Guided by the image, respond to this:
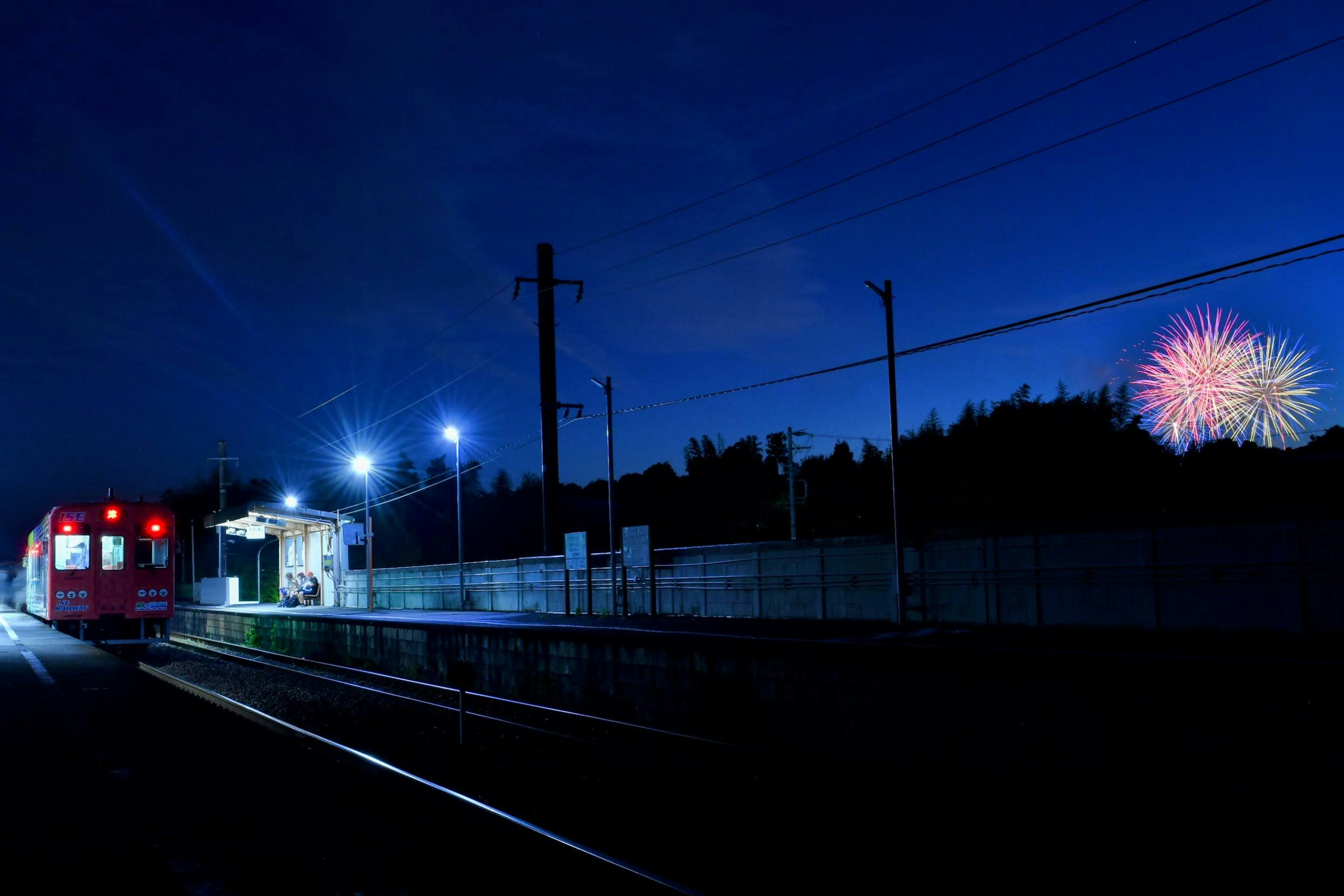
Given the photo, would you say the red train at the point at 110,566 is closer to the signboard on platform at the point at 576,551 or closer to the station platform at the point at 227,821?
the signboard on platform at the point at 576,551

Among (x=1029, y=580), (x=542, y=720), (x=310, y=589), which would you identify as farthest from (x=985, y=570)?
(x=310, y=589)

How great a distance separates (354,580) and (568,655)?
3072 centimetres

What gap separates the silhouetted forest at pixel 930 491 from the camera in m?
48.4

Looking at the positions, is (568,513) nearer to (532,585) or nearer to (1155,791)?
Result: (532,585)

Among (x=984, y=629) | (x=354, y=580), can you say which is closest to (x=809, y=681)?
(x=984, y=629)

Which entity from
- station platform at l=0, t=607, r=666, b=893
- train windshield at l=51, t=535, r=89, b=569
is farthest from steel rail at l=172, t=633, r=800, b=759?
train windshield at l=51, t=535, r=89, b=569

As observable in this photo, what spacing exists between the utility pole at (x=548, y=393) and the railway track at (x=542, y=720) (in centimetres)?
1241

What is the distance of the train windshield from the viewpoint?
93.0 ft

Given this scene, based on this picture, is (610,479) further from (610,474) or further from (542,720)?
(542,720)

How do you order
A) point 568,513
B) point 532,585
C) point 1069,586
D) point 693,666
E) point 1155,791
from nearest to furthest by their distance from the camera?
point 1155,791 → point 693,666 → point 1069,586 → point 532,585 → point 568,513

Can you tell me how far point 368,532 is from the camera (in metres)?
37.9

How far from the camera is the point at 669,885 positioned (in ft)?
20.8

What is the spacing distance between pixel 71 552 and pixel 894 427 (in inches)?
818

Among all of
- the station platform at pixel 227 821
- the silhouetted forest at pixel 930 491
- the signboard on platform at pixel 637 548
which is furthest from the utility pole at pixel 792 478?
the station platform at pixel 227 821
